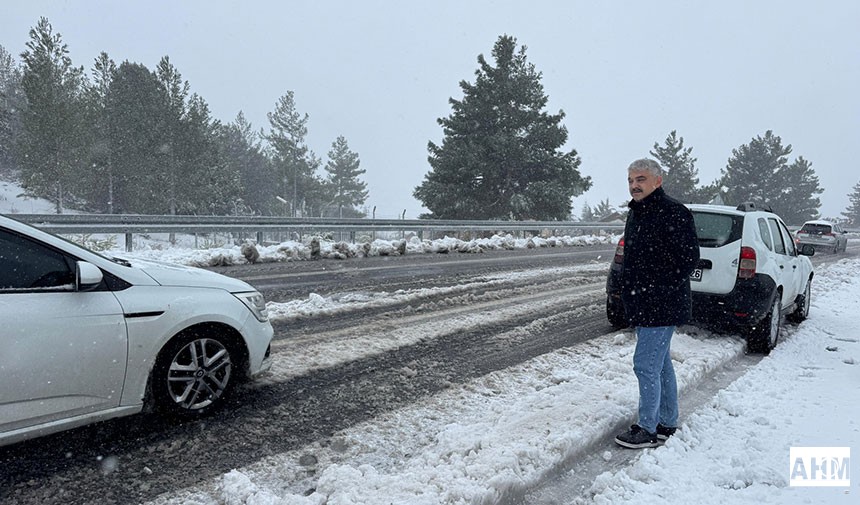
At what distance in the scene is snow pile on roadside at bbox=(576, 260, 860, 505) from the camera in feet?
9.97

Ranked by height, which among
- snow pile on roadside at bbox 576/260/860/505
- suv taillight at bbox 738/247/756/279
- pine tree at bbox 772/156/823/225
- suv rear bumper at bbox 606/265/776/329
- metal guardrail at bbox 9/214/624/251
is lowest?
snow pile on roadside at bbox 576/260/860/505

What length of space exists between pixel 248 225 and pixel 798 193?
210ft

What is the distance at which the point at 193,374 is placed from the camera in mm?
3668

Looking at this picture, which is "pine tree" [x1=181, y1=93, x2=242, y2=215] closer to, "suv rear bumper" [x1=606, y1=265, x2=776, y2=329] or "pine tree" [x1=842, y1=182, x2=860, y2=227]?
"suv rear bumper" [x1=606, y1=265, x2=776, y2=329]

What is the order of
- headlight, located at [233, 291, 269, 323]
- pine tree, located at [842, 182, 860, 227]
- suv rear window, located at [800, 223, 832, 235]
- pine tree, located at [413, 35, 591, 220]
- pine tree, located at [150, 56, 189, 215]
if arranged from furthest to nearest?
pine tree, located at [842, 182, 860, 227] → pine tree, located at [150, 56, 189, 215] → pine tree, located at [413, 35, 591, 220] → suv rear window, located at [800, 223, 832, 235] → headlight, located at [233, 291, 269, 323]

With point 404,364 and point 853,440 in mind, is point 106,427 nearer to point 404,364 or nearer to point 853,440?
point 404,364

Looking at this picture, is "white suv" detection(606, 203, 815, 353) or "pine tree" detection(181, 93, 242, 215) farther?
"pine tree" detection(181, 93, 242, 215)

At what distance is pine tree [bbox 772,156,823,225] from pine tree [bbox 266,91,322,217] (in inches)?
2029

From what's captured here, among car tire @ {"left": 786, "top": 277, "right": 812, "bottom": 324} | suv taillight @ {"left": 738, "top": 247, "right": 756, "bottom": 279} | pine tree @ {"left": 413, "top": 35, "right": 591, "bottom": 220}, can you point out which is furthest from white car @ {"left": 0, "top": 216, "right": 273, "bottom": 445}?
pine tree @ {"left": 413, "top": 35, "right": 591, "bottom": 220}

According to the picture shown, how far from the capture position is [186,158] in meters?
38.5

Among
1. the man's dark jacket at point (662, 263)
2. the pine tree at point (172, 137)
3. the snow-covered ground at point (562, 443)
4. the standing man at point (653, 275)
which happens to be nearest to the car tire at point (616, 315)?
the snow-covered ground at point (562, 443)

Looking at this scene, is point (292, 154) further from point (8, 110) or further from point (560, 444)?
point (560, 444)

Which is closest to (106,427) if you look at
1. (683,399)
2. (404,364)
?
(404,364)

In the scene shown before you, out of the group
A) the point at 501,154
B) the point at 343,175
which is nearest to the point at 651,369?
the point at 501,154
